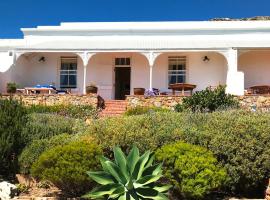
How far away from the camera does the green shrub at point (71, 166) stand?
29.3 feet

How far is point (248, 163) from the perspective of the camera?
9227 millimetres

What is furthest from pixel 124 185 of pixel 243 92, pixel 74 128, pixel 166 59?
pixel 166 59

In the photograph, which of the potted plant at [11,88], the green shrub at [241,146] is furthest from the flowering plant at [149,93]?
the green shrub at [241,146]

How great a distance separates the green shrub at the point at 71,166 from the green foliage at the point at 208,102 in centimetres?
784

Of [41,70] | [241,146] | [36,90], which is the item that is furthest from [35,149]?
[41,70]

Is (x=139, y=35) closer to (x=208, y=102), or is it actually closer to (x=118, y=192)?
(x=208, y=102)

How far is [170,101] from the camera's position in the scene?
19656 millimetres

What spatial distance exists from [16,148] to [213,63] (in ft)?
48.0

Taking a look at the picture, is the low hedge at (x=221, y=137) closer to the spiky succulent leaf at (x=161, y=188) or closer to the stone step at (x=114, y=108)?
the spiky succulent leaf at (x=161, y=188)

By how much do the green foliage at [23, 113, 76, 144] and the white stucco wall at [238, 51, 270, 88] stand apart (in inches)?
488

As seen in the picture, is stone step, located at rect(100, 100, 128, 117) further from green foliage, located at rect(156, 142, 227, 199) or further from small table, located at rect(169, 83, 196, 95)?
green foliage, located at rect(156, 142, 227, 199)

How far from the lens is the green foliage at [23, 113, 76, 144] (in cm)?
1188

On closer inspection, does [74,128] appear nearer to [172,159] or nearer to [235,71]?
[172,159]

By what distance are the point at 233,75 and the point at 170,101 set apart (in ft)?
12.8
